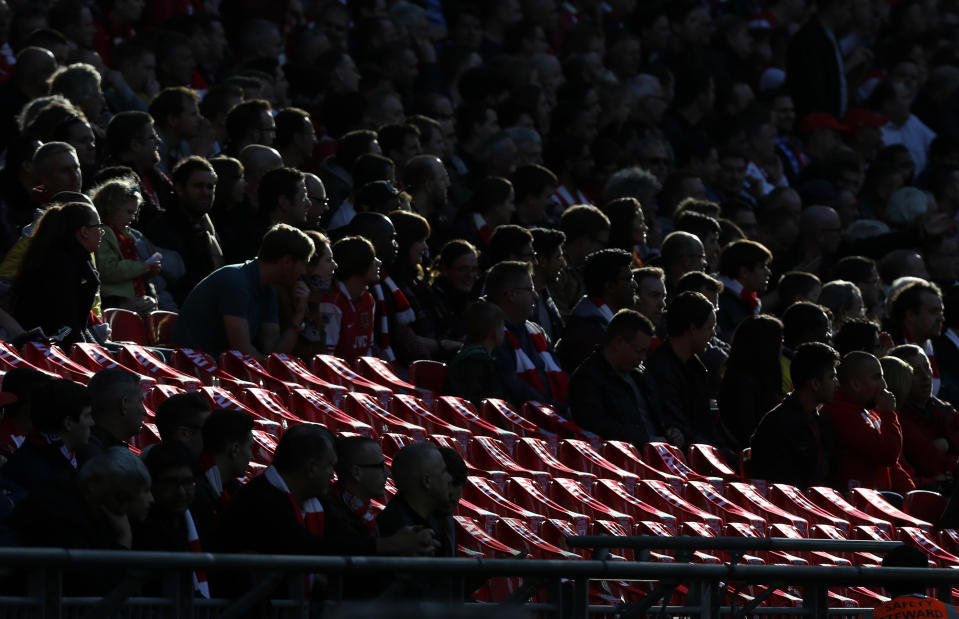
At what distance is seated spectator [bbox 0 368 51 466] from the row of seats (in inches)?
26.3

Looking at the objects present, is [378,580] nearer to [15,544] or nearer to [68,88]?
[15,544]

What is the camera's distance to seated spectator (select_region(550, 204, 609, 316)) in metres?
11.4

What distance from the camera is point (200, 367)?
8.54 metres

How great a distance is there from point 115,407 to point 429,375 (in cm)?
290

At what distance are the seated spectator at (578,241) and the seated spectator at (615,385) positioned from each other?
1934 millimetres

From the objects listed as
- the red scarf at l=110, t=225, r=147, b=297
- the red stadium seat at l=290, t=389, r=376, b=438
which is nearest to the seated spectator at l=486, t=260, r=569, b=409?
the red stadium seat at l=290, t=389, r=376, b=438

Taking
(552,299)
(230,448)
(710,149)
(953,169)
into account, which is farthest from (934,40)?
(230,448)

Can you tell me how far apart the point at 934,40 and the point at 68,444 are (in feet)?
51.3

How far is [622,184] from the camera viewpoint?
13.2 metres

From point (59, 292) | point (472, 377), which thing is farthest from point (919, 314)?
point (59, 292)

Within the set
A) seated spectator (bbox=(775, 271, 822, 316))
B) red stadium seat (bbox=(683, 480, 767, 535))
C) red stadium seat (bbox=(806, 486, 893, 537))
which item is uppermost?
seated spectator (bbox=(775, 271, 822, 316))

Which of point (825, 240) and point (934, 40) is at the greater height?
point (934, 40)

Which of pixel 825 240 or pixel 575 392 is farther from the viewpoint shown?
pixel 825 240

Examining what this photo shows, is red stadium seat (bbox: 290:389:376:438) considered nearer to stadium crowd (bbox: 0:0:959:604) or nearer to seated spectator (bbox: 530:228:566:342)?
stadium crowd (bbox: 0:0:959:604)
